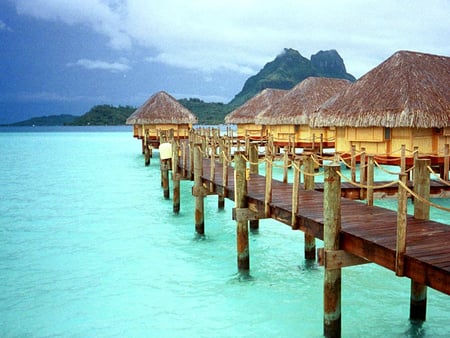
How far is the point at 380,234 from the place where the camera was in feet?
17.6

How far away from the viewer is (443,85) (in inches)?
634

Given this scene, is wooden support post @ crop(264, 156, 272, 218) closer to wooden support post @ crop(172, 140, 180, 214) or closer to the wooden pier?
the wooden pier

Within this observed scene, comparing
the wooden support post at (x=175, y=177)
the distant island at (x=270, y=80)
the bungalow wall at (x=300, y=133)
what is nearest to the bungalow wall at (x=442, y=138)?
the bungalow wall at (x=300, y=133)

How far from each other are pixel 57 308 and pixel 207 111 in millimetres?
113738

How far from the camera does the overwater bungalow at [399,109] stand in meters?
14.8

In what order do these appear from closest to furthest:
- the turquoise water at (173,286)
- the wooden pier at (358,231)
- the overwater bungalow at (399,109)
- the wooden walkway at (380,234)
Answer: the wooden walkway at (380,234) < the wooden pier at (358,231) < the turquoise water at (173,286) < the overwater bungalow at (399,109)

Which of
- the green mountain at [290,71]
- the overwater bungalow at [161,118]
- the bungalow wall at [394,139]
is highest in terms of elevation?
the green mountain at [290,71]

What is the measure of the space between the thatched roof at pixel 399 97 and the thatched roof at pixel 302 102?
4.74m

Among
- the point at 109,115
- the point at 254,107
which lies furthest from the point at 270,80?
the point at 254,107

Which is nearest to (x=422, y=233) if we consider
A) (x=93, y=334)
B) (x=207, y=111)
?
(x=93, y=334)

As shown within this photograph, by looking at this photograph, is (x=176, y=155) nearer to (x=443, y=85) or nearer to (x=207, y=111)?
(x=443, y=85)

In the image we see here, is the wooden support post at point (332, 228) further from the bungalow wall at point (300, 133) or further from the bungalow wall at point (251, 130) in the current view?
the bungalow wall at point (251, 130)

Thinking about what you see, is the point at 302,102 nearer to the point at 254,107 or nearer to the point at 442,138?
the point at 254,107

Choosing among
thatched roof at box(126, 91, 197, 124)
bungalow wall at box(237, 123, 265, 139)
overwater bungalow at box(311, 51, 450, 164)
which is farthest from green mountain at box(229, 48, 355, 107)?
overwater bungalow at box(311, 51, 450, 164)
